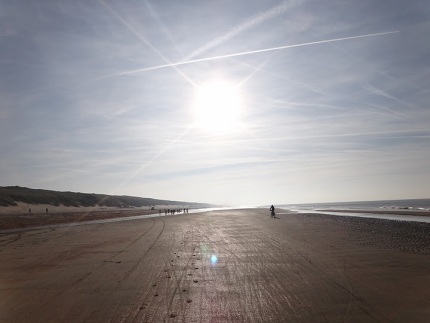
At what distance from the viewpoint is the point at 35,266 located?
45.9 feet

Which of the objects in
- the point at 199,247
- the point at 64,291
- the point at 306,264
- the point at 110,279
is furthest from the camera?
the point at 199,247

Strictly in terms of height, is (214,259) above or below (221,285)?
above

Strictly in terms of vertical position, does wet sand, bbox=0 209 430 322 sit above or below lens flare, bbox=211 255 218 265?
below

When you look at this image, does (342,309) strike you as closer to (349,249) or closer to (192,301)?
(192,301)

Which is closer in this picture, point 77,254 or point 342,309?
point 342,309

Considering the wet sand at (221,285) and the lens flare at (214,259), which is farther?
the lens flare at (214,259)

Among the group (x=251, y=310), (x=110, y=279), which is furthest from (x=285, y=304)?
(x=110, y=279)

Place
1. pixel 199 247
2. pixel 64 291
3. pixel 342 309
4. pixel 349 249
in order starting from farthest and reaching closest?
pixel 199 247
pixel 349 249
pixel 64 291
pixel 342 309

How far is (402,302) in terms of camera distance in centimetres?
819

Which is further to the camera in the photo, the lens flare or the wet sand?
the lens flare

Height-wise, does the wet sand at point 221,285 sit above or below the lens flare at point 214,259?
below

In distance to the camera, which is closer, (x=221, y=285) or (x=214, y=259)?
(x=221, y=285)

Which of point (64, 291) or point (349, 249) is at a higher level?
point (349, 249)

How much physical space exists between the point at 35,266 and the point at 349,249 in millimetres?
15579
